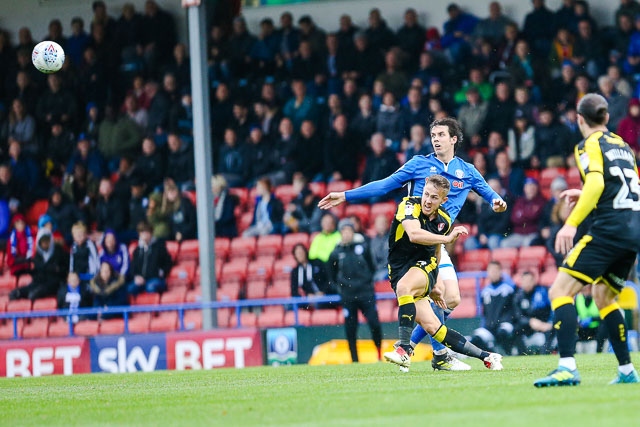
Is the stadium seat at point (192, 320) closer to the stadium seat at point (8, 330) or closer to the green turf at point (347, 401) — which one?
the stadium seat at point (8, 330)

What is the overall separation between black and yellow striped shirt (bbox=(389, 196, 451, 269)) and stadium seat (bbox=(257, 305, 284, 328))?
7267mm

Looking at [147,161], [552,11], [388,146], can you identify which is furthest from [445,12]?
[147,161]

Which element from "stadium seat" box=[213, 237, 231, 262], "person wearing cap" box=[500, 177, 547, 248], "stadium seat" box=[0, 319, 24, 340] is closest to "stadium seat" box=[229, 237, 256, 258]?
"stadium seat" box=[213, 237, 231, 262]

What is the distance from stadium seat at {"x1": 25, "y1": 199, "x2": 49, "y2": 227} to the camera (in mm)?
22219

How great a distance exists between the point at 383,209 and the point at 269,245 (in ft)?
6.32

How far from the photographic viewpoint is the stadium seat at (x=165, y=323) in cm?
1883

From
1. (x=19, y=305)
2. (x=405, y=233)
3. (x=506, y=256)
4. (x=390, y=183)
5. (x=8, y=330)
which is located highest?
(x=390, y=183)

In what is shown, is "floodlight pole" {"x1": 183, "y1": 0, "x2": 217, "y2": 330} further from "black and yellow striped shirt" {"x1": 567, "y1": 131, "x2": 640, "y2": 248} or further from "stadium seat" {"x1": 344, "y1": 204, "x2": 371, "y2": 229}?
"black and yellow striped shirt" {"x1": 567, "y1": 131, "x2": 640, "y2": 248}

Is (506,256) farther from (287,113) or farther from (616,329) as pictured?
(616,329)

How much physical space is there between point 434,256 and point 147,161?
11031 millimetres

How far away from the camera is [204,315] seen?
17156mm

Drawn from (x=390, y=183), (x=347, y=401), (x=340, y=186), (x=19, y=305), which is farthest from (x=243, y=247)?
(x=347, y=401)

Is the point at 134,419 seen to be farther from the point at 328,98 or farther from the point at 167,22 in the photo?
the point at 167,22

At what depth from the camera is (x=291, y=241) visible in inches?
750
